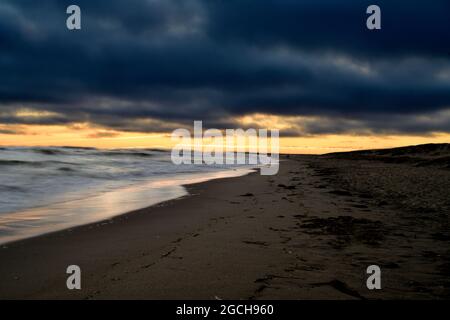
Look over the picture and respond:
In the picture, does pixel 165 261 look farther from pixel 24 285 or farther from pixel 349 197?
pixel 349 197

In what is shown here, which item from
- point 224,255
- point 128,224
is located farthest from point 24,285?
point 128,224

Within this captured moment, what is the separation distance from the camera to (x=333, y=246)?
5828 millimetres

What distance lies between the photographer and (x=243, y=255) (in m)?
5.29

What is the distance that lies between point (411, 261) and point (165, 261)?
352 cm

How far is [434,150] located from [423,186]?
54.1 metres

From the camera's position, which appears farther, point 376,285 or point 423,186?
point 423,186

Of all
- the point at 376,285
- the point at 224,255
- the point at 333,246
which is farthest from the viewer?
the point at 333,246

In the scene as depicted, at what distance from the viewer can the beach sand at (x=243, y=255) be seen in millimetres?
3979

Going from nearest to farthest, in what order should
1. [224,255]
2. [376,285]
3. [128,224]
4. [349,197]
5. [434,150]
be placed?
[376,285], [224,255], [128,224], [349,197], [434,150]

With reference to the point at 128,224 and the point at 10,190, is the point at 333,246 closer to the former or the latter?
the point at 128,224

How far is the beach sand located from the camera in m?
3.98
